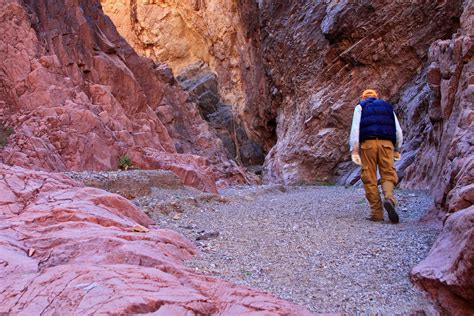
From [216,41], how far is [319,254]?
36.8 metres

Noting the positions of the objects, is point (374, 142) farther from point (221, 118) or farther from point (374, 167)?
point (221, 118)

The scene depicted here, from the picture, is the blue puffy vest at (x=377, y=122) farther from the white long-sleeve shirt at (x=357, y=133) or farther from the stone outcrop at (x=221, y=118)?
the stone outcrop at (x=221, y=118)

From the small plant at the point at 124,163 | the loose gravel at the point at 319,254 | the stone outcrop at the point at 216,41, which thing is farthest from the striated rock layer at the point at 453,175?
the stone outcrop at the point at 216,41

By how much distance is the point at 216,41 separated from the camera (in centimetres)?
3950

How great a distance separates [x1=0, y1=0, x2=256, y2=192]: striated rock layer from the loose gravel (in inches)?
160

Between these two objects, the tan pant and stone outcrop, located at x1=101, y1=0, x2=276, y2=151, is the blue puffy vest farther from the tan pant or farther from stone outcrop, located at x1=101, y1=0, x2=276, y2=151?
stone outcrop, located at x1=101, y1=0, x2=276, y2=151

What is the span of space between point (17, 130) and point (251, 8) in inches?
979

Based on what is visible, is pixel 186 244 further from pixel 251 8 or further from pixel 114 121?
pixel 251 8

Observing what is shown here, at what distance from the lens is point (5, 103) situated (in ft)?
35.0

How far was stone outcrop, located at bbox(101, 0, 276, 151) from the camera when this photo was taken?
3322 centimetres

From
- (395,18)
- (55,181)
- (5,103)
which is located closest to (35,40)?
(5,103)

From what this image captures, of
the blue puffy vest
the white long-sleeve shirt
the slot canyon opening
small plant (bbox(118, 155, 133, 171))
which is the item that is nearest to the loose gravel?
the white long-sleeve shirt

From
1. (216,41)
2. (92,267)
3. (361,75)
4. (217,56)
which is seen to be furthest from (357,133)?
(217,56)

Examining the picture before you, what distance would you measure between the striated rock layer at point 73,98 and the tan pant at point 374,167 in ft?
20.4
